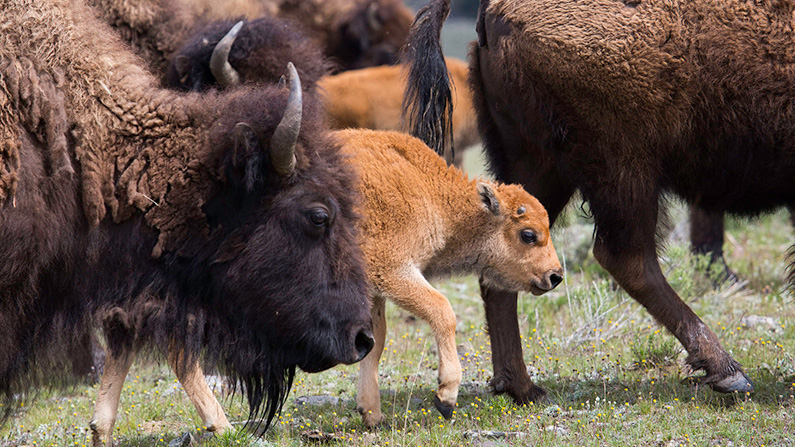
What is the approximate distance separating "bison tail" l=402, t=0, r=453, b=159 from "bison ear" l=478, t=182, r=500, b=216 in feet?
1.98

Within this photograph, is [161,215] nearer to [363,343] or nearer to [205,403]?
[363,343]

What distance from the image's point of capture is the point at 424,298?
4250 millimetres

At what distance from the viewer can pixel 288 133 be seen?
126 inches

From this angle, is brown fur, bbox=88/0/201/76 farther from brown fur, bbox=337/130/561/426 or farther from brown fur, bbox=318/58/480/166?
brown fur, bbox=318/58/480/166

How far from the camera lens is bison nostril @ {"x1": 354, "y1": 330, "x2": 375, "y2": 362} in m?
3.42

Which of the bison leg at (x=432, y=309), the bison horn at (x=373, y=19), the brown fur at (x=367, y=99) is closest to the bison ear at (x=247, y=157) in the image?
the bison leg at (x=432, y=309)

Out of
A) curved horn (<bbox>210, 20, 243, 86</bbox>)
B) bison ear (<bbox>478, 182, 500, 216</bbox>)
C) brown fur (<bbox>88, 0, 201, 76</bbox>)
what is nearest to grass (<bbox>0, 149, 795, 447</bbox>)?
bison ear (<bbox>478, 182, 500, 216</bbox>)

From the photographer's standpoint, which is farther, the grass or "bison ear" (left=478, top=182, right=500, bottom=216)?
"bison ear" (left=478, top=182, right=500, bottom=216)

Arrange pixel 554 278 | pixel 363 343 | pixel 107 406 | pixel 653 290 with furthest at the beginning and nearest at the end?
pixel 653 290 < pixel 554 278 < pixel 107 406 < pixel 363 343

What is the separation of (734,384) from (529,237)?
Result: 4.16ft

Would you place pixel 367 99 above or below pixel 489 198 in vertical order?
below

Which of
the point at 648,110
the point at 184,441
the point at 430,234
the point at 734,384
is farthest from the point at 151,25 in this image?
the point at 734,384

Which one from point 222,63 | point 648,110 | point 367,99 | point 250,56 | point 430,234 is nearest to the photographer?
point 648,110

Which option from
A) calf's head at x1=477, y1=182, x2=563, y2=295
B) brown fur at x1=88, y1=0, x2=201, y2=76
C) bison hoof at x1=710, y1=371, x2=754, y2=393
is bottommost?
bison hoof at x1=710, y1=371, x2=754, y2=393
